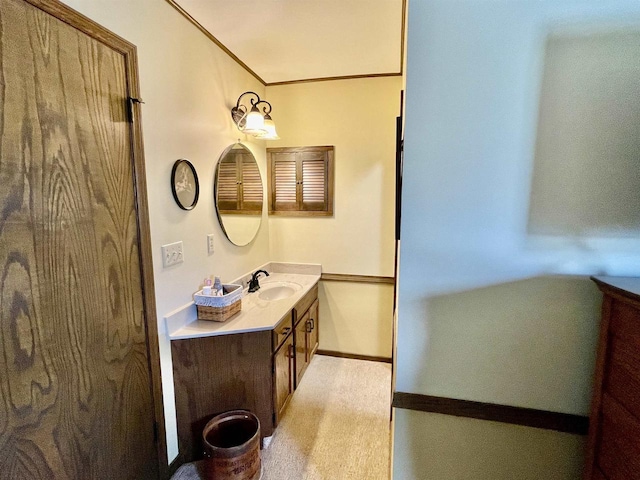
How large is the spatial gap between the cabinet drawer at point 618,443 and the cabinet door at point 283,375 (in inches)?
56.8

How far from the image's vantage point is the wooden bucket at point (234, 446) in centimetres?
145

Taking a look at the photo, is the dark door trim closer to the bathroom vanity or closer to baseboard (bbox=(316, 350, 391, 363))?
the bathroom vanity

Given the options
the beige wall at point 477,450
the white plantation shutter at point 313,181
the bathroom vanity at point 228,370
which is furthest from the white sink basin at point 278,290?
the beige wall at point 477,450

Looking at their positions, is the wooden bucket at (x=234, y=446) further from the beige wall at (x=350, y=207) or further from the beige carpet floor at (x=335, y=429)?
the beige wall at (x=350, y=207)

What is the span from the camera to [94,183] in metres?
1.18

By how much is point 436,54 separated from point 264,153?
2.10 m

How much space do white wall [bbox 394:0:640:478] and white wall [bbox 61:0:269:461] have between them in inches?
48.2

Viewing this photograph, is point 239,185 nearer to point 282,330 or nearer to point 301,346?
point 282,330

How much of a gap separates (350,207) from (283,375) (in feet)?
4.94

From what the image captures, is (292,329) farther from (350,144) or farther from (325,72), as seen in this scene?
(325,72)

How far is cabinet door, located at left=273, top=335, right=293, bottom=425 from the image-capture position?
1.86 meters

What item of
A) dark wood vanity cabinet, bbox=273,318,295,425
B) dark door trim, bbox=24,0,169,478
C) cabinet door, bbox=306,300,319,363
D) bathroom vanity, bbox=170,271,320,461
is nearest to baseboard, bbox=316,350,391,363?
cabinet door, bbox=306,300,319,363

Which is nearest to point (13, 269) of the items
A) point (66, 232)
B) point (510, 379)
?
point (66, 232)

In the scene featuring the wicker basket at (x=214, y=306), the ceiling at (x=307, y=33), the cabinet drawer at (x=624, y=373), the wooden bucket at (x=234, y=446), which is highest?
the ceiling at (x=307, y=33)
